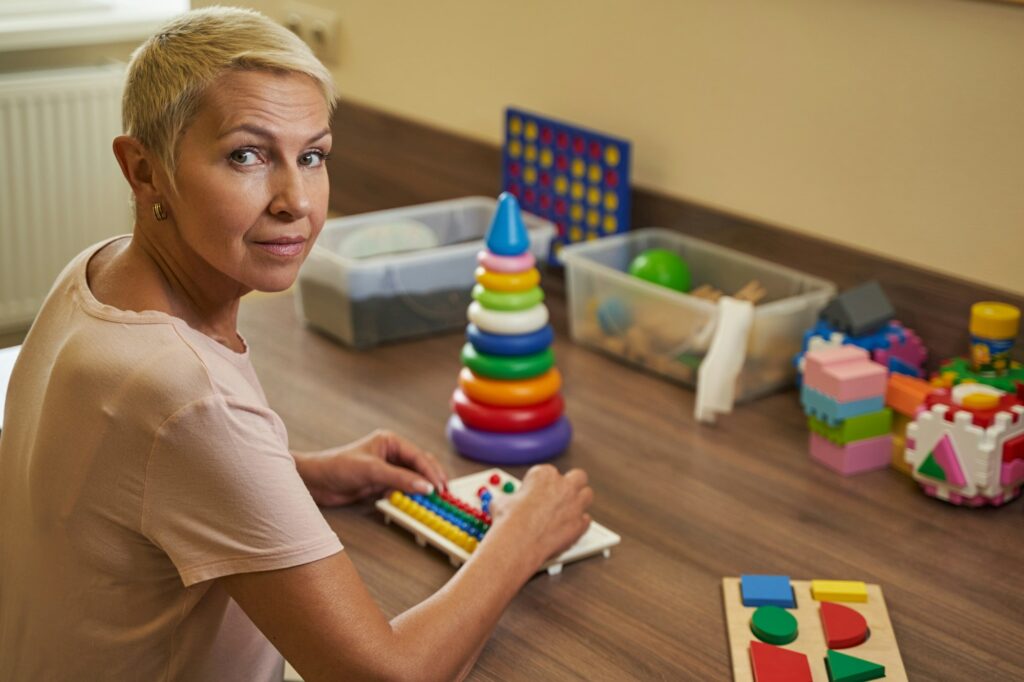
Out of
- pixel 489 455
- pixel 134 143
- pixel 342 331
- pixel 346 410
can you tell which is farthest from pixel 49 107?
pixel 134 143

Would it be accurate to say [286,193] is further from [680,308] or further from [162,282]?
[680,308]

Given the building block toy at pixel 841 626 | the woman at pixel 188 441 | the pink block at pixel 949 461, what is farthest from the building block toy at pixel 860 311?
the woman at pixel 188 441

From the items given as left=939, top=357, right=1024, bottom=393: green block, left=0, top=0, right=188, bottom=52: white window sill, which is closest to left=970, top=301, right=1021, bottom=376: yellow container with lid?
left=939, top=357, right=1024, bottom=393: green block

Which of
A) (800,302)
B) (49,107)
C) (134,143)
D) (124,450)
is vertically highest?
(134,143)

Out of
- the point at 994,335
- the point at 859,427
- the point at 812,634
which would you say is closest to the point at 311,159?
the point at 812,634

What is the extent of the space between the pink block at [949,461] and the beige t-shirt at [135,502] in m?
0.71

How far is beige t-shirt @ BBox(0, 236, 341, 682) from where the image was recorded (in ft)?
3.01

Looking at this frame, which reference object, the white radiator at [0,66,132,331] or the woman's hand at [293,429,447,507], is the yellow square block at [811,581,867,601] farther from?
the white radiator at [0,66,132,331]

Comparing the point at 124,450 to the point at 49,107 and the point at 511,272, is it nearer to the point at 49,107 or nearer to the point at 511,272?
the point at 511,272

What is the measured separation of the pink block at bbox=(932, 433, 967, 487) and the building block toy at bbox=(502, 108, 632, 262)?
689 millimetres

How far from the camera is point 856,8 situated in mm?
1570

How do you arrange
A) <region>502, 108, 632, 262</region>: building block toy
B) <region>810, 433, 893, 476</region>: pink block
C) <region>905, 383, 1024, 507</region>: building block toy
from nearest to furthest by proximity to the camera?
<region>905, 383, 1024, 507</region>: building block toy
<region>810, 433, 893, 476</region>: pink block
<region>502, 108, 632, 262</region>: building block toy

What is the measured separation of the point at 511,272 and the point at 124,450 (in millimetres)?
635

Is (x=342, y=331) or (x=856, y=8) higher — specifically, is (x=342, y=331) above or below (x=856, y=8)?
below
